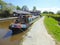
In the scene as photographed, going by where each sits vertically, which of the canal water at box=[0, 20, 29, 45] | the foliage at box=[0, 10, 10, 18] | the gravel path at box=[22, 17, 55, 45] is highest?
the gravel path at box=[22, 17, 55, 45]

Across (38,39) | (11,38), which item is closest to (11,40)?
(11,38)

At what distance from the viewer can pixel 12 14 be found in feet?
225

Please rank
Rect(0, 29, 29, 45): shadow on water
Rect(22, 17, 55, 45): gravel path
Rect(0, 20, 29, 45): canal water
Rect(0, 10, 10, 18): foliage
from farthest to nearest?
Rect(0, 10, 10, 18): foliage → Rect(0, 20, 29, 45): canal water → Rect(0, 29, 29, 45): shadow on water → Rect(22, 17, 55, 45): gravel path

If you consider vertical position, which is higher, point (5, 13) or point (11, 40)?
point (11, 40)

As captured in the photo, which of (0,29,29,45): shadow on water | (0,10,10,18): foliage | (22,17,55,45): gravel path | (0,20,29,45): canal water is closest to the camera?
(22,17,55,45): gravel path

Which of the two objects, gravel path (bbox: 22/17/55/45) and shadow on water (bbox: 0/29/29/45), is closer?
gravel path (bbox: 22/17/55/45)

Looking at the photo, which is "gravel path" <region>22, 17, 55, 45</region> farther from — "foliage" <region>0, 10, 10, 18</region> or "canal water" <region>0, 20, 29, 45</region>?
"foliage" <region>0, 10, 10, 18</region>

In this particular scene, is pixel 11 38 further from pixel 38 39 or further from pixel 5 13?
pixel 5 13

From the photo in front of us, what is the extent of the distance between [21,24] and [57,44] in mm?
Result: 8890

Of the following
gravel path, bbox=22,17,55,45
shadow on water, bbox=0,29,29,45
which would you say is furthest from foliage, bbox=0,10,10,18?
gravel path, bbox=22,17,55,45

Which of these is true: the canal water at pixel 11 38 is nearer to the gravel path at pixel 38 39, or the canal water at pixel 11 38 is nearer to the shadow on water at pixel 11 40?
the shadow on water at pixel 11 40

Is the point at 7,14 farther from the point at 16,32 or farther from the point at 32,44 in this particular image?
the point at 32,44

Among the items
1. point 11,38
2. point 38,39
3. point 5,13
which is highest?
point 38,39

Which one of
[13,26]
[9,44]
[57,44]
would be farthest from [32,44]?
[13,26]
